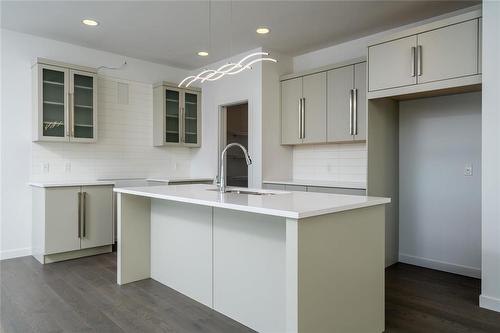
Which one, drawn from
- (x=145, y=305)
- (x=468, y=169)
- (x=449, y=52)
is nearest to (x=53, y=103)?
(x=145, y=305)

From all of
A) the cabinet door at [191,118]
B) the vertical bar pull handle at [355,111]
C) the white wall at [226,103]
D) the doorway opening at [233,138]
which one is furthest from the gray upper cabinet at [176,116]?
the vertical bar pull handle at [355,111]

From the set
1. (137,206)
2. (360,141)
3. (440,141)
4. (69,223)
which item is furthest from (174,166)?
(440,141)

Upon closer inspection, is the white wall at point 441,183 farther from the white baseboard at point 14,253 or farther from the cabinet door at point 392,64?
the white baseboard at point 14,253

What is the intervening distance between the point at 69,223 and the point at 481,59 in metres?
4.40

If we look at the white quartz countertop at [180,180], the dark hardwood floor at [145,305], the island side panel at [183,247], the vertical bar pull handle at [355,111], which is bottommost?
the dark hardwood floor at [145,305]

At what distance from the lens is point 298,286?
5.74 feet

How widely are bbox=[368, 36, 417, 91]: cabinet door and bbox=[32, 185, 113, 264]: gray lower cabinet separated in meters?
3.36

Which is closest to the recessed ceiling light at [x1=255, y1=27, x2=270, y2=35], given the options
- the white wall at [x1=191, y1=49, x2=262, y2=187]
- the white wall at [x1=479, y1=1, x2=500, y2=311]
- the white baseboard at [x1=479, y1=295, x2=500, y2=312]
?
the white wall at [x1=191, y1=49, x2=262, y2=187]

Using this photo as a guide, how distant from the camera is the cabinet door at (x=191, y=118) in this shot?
5535 millimetres

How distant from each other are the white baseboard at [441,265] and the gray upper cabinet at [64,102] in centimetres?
408

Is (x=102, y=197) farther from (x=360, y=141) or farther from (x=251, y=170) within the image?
(x=360, y=141)

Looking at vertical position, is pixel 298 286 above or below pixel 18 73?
below

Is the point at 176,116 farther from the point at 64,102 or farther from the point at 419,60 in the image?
the point at 419,60

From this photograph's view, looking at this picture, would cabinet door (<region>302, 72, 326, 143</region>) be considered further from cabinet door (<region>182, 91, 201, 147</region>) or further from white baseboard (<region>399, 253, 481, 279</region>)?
cabinet door (<region>182, 91, 201, 147</region>)
